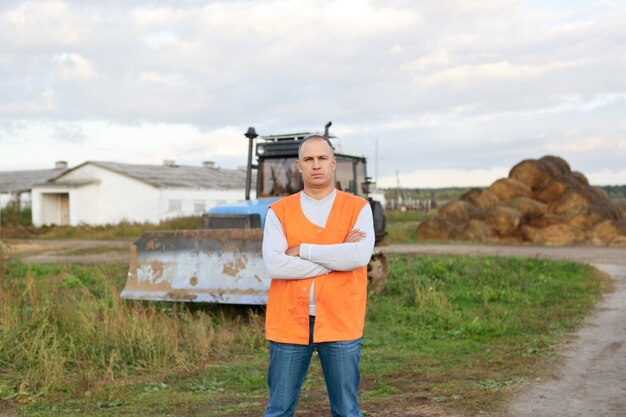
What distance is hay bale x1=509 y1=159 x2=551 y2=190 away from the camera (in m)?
28.7

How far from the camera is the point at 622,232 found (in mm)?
24312

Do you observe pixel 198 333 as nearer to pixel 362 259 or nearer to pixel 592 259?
pixel 362 259

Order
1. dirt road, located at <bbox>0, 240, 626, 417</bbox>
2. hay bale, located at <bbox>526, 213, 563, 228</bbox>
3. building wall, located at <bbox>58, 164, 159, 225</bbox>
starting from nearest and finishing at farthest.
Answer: dirt road, located at <bbox>0, 240, 626, 417</bbox>
hay bale, located at <bbox>526, 213, 563, 228</bbox>
building wall, located at <bbox>58, 164, 159, 225</bbox>

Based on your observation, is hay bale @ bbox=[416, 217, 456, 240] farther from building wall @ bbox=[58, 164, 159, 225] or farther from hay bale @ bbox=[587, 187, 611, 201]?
building wall @ bbox=[58, 164, 159, 225]

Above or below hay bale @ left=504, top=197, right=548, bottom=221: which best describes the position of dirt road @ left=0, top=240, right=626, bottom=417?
below

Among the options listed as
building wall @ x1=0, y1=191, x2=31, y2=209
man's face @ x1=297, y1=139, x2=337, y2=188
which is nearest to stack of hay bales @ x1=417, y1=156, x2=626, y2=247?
man's face @ x1=297, y1=139, x2=337, y2=188

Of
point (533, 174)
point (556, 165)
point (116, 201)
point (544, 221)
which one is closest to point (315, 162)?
point (544, 221)

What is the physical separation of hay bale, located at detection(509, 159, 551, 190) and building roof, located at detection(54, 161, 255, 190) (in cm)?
1918

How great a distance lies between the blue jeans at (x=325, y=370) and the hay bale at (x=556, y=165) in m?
26.3

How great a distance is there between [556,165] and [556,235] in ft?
18.0

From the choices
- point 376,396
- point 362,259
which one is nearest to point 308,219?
point 362,259

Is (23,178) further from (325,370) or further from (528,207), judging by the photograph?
(325,370)

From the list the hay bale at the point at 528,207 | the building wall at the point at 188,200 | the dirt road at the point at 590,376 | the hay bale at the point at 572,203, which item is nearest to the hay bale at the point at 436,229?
the hay bale at the point at 528,207

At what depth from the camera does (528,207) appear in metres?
26.7
